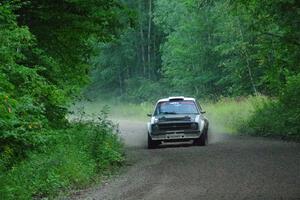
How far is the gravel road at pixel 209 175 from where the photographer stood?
1152 centimetres

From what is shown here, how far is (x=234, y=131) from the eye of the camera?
98.2ft

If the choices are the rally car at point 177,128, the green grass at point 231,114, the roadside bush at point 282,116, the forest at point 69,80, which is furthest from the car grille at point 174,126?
the green grass at point 231,114

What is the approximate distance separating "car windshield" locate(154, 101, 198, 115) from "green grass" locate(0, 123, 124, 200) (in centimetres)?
529

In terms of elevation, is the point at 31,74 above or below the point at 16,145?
above

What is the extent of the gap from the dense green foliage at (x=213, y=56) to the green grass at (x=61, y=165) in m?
4.94

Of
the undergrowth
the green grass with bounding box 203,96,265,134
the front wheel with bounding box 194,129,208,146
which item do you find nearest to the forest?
the undergrowth

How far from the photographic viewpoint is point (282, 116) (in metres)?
24.4

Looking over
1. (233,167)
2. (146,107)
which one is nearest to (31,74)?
(233,167)

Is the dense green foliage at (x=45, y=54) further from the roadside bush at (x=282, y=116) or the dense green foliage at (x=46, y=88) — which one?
the roadside bush at (x=282, y=116)

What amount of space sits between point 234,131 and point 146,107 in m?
25.0

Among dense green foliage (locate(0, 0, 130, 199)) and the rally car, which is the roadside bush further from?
dense green foliage (locate(0, 0, 130, 199))

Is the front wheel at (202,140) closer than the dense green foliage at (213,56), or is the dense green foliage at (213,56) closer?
the front wheel at (202,140)

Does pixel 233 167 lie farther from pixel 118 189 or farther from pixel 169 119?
pixel 169 119

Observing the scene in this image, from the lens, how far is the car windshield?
2286 cm
